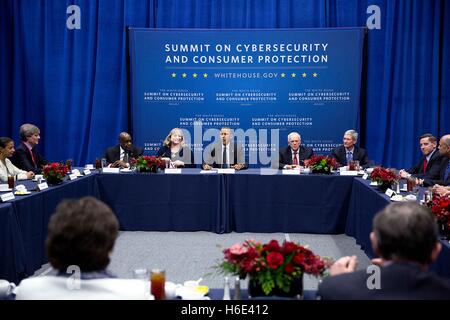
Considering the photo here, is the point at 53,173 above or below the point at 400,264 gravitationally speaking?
below

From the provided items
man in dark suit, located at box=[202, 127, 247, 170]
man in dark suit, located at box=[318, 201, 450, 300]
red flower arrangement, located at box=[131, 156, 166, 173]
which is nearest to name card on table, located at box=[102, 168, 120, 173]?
red flower arrangement, located at box=[131, 156, 166, 173]

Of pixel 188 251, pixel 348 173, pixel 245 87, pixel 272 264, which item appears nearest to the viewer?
pixel 272 264

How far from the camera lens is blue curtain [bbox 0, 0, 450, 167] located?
700cm

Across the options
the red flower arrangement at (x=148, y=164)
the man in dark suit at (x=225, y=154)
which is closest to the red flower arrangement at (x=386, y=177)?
the man in dark suit at (x=225, y=154)

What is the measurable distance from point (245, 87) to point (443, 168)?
115 inches

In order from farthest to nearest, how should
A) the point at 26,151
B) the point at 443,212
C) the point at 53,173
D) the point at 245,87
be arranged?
1. the point at 245,87
2. the point at 26,151
3. the point at 53,173
4. the point at 443,212

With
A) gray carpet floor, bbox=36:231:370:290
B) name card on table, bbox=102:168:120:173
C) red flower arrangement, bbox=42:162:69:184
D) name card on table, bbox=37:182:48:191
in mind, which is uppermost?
red flower arrangement, bbox=42:162:69:184

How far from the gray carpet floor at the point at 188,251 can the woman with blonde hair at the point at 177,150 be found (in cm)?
109

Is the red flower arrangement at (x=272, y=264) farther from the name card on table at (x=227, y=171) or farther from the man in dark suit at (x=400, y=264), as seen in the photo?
the name card on table at (x=227, y=171)

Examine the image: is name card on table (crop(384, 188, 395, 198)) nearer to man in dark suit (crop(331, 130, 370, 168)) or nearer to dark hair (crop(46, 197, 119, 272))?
man in dark suit (crop(331, 130, 370, 168))

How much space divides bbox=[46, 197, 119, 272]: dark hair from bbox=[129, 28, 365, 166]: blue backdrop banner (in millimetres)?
5609

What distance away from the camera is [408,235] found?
1402 millimetres

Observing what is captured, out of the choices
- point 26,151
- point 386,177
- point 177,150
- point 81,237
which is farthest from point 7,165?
point 81,237

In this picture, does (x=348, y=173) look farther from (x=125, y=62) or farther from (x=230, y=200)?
(x=125, y=62)
